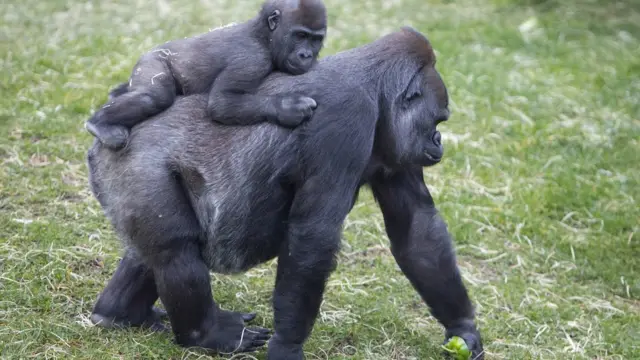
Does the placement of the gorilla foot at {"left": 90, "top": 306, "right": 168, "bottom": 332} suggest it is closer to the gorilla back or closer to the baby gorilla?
the gorilla back

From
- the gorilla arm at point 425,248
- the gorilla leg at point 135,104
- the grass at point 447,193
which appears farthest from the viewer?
the grass at point 447,193

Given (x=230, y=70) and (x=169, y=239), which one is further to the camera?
(x=230, y=70)

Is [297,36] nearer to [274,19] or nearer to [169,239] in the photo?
[274,19]

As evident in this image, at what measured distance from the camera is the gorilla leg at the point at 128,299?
12.7ft

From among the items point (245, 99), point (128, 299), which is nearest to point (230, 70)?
point (245, 99)

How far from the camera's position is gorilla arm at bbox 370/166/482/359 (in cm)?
394

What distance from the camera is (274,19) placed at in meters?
3.82

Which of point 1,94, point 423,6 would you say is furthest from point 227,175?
point 423,6

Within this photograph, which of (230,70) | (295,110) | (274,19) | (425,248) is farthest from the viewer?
(425,248)

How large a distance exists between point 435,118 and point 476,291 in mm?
1340

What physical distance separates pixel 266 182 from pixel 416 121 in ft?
2.31

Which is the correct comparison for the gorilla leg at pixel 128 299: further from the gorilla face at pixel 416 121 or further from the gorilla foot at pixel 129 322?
the gorilla face at pixel 416 121

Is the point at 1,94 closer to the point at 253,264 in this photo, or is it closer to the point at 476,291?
the point at 253,264

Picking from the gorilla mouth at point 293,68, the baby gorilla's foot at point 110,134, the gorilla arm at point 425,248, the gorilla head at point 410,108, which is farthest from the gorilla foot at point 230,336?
the gorilla mouth at point 293,68
